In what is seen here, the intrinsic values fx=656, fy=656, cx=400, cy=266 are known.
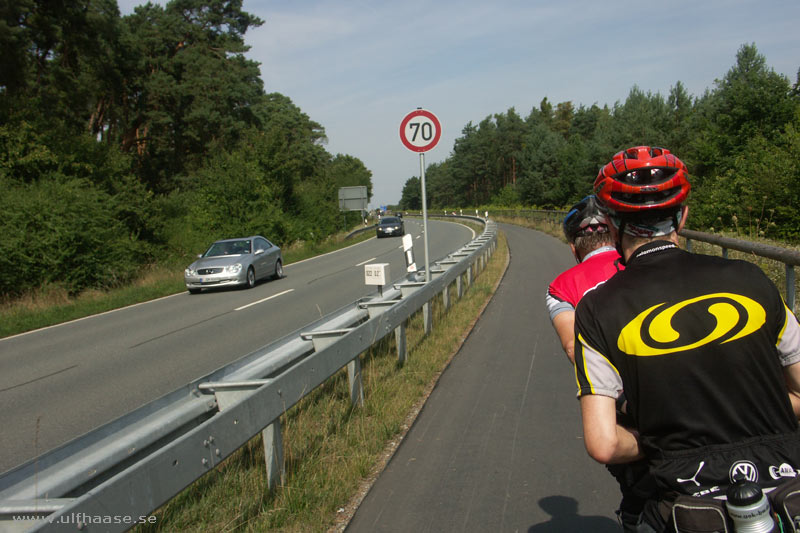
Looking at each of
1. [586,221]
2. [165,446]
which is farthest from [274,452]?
[586,221]

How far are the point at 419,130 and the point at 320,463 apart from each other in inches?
261

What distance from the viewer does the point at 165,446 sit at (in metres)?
3.01

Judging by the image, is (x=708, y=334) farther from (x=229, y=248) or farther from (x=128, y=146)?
(x=128, y=146)

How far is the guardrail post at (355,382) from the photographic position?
18.8 ft

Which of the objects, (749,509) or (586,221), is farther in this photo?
(586,221)

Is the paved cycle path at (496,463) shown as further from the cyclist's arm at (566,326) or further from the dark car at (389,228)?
the dark car at (389,228)

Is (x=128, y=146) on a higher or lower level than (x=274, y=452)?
higher

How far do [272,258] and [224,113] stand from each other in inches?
803

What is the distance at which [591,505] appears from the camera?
388 cm

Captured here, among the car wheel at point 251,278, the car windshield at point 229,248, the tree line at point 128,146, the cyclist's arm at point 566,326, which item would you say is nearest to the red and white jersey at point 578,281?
the cyclist's arm at point 566,326

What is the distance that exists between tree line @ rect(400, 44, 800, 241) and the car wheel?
483 inches

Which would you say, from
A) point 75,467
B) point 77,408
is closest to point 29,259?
point 77,408

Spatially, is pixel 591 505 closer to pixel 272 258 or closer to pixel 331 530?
pixel 331 530

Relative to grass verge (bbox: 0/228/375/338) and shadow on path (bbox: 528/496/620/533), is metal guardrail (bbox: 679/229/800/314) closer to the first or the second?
shadow on path (bbox: 528/496/620/533)
